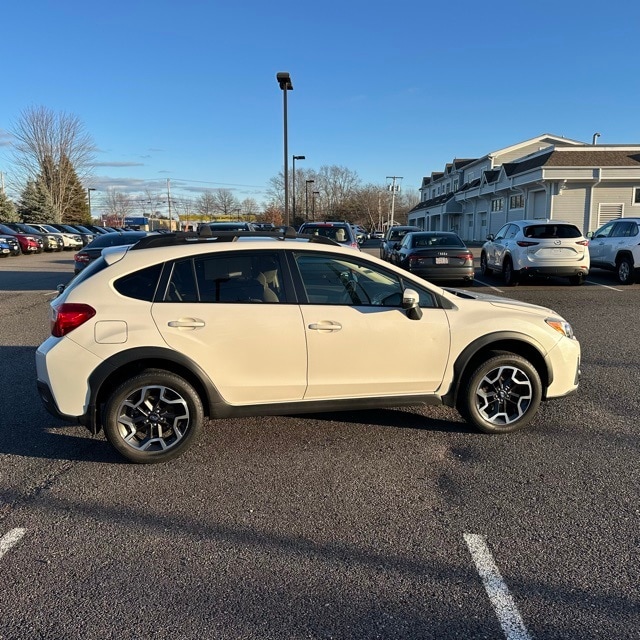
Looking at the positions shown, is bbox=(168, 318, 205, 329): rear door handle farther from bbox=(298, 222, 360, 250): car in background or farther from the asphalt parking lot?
bbox=(298, 222, 360, 250): car in background

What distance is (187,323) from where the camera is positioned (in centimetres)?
385

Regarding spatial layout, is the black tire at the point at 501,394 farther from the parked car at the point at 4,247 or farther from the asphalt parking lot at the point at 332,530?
the parked car at the point at 4,247

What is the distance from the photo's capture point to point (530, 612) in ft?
7.98

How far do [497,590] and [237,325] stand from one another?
239cm

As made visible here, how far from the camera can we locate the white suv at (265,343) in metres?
3.80

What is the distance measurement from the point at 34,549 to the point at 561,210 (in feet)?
112

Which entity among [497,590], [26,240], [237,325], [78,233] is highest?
[78,233]

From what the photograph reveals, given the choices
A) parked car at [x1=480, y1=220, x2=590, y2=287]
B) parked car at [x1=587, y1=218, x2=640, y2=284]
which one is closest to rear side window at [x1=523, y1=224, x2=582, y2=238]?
parked car at [x1=480, y1=220, x2=590, y2=287]

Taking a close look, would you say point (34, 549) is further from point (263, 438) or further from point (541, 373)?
point (541, 373)

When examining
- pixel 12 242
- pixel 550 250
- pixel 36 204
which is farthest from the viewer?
pixel 36 204

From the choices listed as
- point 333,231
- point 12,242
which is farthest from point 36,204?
point 333,231

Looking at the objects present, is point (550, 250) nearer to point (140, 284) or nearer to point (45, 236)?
point (140, 284)

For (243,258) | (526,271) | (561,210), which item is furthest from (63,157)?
(243,258)

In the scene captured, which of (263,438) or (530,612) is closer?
(530,612)
